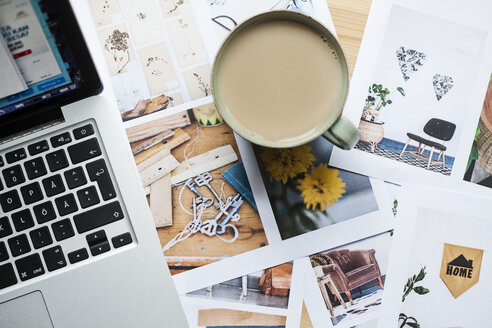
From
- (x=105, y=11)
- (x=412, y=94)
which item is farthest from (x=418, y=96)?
(x=105, y=11)

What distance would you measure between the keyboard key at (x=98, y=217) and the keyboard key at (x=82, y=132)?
87mm

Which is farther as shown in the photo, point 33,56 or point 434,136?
point 434,136

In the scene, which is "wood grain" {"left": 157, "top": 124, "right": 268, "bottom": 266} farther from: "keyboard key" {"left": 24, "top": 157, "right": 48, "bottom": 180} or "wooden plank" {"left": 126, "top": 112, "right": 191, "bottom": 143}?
"keyboard key" {"left": 24, "top": 157, "right": 48, "bottom": 180}

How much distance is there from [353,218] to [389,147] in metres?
0.11

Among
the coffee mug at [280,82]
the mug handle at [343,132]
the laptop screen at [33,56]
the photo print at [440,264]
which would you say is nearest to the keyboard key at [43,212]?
the laptop screen at [33,56]

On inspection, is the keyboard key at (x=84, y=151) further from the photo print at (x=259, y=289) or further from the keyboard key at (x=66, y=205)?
the photo print at (x=259, y=289)

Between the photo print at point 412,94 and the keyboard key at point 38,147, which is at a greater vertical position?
the keyboard key at point 38,147

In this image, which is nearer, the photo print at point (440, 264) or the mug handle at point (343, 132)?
the mug handle at point (343, 132)

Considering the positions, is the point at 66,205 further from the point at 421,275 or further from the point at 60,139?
the point at 421,275

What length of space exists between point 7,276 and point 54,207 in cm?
10

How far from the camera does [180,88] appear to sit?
0.53m

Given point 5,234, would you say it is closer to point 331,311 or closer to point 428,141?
point 331,311

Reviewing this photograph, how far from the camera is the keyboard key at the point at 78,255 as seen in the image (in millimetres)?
444

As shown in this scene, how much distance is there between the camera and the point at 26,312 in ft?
1.50
